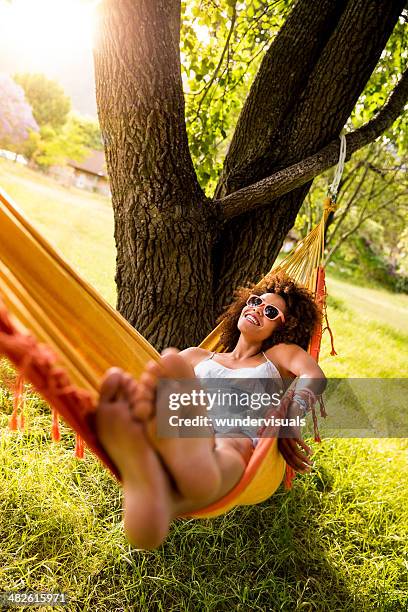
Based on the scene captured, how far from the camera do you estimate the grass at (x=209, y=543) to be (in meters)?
1.58

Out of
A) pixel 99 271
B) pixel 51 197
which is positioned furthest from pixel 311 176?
Answer: pixel 51 197

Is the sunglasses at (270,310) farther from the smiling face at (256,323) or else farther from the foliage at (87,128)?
the foliage at (87,128)

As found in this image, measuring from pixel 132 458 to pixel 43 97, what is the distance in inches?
950

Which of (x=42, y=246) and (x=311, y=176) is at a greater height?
(x=311, y=176)

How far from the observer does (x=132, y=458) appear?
2.91ft

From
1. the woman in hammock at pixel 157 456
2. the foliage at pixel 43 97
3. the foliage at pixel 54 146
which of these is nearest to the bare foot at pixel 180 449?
the woman in hammock at pixel 157 456

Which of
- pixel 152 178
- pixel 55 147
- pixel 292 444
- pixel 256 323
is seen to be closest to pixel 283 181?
pixel 152 178

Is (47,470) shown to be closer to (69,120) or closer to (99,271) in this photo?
(99,271)

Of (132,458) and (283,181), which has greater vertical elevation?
(283,181)

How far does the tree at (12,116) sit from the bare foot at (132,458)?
671 inches

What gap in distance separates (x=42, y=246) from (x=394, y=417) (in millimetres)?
2883

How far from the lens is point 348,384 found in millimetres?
3797

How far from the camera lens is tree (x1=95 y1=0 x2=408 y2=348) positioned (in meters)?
1.85

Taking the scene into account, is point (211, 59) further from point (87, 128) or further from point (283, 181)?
point (87, 128)
